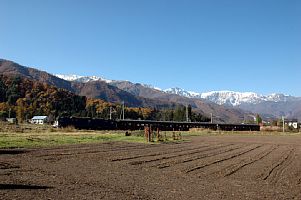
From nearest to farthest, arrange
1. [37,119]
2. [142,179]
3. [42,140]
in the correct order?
[142,179], [42,140], [37,119]

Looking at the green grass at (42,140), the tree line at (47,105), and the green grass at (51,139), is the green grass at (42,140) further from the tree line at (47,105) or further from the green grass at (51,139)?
the tree line at (47,105)

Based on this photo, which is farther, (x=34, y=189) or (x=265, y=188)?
(x=265, y=188)

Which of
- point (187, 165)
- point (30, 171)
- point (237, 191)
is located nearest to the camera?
point (237, 191)

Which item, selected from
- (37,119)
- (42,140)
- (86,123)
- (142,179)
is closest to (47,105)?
(37,119)

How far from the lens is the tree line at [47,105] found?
6038 inches

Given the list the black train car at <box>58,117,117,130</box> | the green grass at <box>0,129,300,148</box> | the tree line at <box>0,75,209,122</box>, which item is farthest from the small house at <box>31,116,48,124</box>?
the green grass at <box>0,129,300,148</box>

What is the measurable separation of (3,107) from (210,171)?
14943 centimetres

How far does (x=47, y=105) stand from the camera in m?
160

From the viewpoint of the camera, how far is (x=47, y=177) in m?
15.2

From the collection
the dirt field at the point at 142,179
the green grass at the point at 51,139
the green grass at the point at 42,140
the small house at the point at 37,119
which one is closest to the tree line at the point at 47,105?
the small house at the point at 37,119

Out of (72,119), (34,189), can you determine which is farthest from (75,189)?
Result: (72,119)

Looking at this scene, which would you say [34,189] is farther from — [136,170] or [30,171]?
[136,170]

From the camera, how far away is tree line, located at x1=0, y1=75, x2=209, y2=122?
503 feet

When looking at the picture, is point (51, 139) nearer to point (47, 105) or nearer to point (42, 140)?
point (42, 140)
